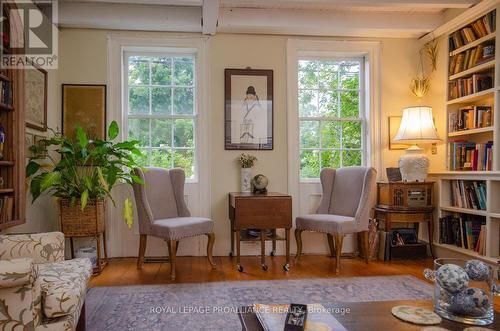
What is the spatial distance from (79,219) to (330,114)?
9.32 feet

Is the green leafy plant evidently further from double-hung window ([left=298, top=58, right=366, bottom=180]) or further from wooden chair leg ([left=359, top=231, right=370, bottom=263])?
wooden chair leg ([left=359, top=231, right=370, bottom=263])

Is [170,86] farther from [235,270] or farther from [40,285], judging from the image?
[40,285]

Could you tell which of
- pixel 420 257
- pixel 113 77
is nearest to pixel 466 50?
pixel 420 257

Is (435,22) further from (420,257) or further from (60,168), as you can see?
(60,168)

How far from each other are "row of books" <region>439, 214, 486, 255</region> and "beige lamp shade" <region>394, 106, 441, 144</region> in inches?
32.4

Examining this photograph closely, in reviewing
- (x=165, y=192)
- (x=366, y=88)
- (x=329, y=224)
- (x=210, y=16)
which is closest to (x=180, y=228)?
(x=165, y=192)

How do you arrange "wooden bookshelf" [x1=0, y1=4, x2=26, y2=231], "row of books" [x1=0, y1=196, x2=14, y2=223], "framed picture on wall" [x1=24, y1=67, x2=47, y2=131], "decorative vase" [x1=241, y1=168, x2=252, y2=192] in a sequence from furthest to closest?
"decorative vase" [x1=241, y1=168, x2=252, y2=192] → "framed picture on wall" [x1=24, y1=67, x2=47, y2=131] → "wooden bookshelf" [x1=0, y1=4, x2=26, y2=231] → "row of books" [x1=0, y1=196, x2=14, y2=223]

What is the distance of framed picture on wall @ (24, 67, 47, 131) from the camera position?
9.75 ft

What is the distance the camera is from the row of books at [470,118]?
10.8 feet

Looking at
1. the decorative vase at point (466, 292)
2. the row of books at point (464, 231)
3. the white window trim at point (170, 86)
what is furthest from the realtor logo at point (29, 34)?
the row of books at point (464, 231)

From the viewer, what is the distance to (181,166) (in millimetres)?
3916

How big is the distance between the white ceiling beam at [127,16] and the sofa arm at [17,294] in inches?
113

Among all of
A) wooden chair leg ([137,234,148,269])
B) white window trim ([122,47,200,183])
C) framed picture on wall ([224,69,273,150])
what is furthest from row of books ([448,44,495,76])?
wooden chair leg ([137,234,148,269])

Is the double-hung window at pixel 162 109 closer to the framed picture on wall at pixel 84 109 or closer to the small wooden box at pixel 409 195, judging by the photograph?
the framed picture on wall at pixel 84 109
